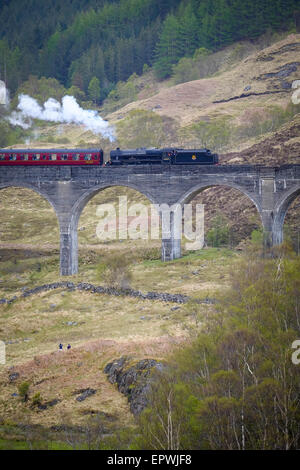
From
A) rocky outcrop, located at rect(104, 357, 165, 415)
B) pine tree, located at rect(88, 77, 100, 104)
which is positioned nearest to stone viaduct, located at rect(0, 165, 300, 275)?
rocky outcrop, located at rect(104, 357, 165, 415)

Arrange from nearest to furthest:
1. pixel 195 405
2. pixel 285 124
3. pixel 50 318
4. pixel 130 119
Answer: pixel 195 405, pixel 50 318, pixel 285 124, pixel 130 119

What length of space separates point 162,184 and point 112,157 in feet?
16.7

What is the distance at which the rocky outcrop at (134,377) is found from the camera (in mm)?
24186

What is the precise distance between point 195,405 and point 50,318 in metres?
23.1

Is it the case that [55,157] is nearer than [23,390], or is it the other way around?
[23,390]

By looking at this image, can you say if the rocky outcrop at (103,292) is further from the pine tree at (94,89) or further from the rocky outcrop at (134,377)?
the pine tree at (94,89)

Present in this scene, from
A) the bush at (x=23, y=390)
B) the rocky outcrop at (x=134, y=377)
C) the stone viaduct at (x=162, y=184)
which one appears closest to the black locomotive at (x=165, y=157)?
the stone viaduct at (x=162, y=184)

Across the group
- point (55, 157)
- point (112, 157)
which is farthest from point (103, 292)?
point (55, 157)

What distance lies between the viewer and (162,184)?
49906 millimetres

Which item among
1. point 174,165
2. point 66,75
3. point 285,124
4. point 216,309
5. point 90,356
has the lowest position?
point 90,356

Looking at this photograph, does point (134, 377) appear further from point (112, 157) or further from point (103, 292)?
point (112, 157)

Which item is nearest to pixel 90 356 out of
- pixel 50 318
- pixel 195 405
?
pixel 50 318

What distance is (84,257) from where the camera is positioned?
58.6 meters

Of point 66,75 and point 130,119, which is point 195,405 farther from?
point 66,75
